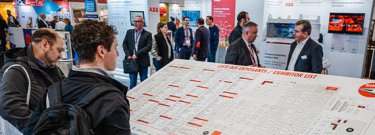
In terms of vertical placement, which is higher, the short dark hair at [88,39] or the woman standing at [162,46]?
the short dark hair at [88,39]

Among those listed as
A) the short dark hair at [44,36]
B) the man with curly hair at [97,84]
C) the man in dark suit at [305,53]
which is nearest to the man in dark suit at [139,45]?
the man in dark suit at [305,53]

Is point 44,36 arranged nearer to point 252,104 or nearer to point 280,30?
point 252,104

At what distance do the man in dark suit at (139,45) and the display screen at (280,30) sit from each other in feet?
8.03

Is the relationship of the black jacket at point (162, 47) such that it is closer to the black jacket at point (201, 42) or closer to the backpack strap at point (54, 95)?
the black jacket at point (201, 42)

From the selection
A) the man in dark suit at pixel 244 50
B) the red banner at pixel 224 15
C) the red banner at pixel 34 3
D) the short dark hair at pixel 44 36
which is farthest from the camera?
the red banner at pixel 34 3

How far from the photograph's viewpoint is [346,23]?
233 inches

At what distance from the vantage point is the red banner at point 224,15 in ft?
25.5

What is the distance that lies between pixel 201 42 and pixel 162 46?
115 cm

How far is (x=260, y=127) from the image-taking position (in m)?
1.44

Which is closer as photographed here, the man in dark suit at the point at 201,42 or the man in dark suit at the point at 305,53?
the man in dark suit at the point at 305,53

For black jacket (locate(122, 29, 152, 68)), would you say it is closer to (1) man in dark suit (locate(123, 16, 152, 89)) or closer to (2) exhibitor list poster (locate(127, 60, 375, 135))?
(1) man in dark suit (locate(123, 16, 152, 89))

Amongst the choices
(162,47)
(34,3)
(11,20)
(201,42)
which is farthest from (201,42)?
(11,20)

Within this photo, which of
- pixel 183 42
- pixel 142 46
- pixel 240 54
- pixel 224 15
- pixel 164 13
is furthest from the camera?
pixel 164 13

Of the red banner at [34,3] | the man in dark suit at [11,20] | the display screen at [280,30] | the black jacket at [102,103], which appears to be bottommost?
the black jacket at [102,103]
